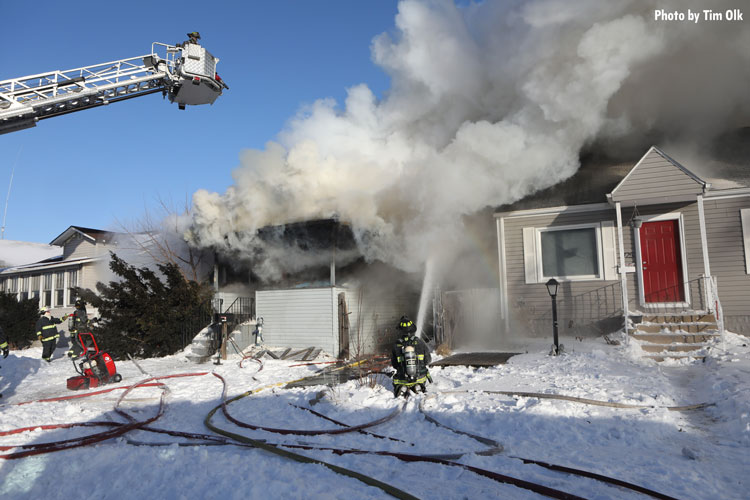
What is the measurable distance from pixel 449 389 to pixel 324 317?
305 inches

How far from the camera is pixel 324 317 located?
1494cm

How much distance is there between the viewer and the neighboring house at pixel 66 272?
22.5 m

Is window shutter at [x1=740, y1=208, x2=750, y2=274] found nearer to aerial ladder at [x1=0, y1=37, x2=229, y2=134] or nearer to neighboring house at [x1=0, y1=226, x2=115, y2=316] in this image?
aerial ladder at [x1=0, y1=37, x2=229, y2=134]

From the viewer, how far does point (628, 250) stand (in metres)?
12.8

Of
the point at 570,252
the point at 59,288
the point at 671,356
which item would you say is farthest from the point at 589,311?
the point at 59,288

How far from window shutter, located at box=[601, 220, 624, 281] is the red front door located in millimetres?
688

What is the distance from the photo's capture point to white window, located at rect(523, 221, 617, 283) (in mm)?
12984

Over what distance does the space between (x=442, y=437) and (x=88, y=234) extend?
23.9 meters

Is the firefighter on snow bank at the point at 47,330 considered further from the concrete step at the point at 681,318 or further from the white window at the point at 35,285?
the concrete step at the point at 681,318

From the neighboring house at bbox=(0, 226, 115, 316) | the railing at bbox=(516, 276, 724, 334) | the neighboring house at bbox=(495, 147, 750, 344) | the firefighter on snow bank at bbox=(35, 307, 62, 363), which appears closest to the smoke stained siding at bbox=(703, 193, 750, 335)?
the neighboring house at bbox=(495, 147, 750, 344)

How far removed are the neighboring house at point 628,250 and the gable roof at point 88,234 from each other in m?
19.8

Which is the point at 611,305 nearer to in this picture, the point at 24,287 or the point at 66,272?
the point at 66,272

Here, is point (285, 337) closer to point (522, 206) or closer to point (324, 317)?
point (324, 317)

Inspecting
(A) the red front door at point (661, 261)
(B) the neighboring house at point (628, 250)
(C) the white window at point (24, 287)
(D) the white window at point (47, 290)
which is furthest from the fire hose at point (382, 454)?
(C) the white window at point (24, 287)
